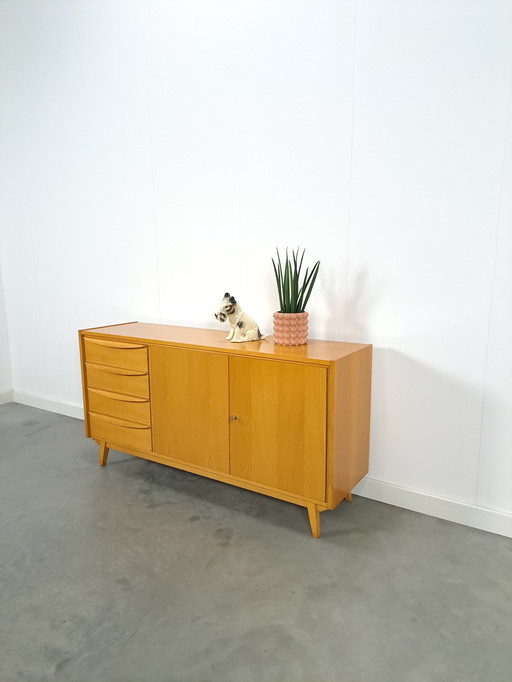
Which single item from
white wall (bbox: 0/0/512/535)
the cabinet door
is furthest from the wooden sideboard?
white wall (bbox: 0/0/512/535)

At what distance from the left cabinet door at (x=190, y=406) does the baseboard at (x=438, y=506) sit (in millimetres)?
684

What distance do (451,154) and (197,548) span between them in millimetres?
1794

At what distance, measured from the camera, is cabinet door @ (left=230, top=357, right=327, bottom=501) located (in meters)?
1.87

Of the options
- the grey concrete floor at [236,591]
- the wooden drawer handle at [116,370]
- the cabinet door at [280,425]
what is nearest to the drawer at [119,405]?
the wooden drawer handle at [116,370]

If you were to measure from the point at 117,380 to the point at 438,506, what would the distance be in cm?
159

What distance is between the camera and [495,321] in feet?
6.18

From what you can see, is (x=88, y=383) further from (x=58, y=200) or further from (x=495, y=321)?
(x=495, y=321)

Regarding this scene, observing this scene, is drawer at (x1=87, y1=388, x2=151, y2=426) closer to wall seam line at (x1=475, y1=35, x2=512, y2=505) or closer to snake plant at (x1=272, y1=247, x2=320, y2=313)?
snake plant at (x1=272, y1=247, x2=320, y2=313)

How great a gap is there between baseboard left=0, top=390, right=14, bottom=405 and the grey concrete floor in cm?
157

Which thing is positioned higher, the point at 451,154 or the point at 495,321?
the point at 451,154

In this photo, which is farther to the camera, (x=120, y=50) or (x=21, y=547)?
(x=120, y=50)

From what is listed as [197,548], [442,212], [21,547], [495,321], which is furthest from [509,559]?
[21,547]

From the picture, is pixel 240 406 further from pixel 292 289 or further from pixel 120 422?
pixel 120 422

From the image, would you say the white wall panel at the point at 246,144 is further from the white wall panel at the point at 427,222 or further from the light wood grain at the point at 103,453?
the light wood grain at the point at 103,453
